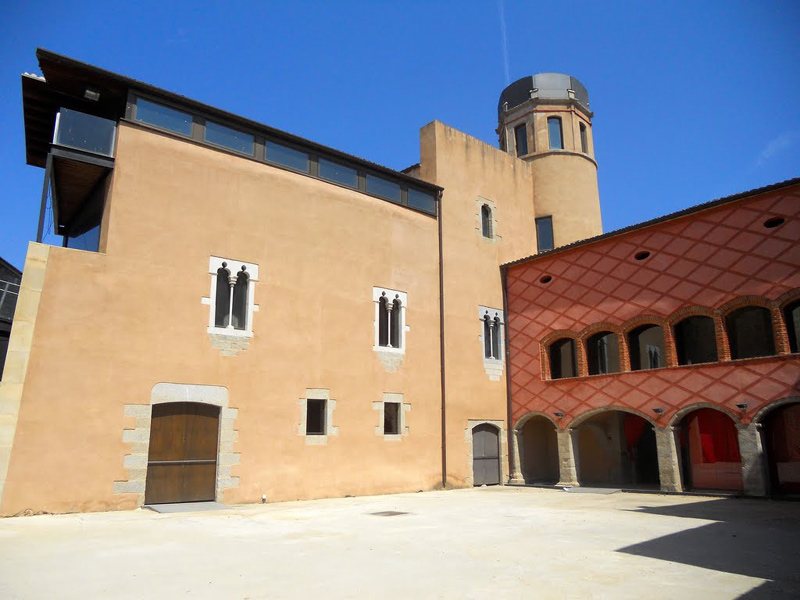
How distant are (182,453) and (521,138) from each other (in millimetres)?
17211

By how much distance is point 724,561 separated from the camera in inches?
249

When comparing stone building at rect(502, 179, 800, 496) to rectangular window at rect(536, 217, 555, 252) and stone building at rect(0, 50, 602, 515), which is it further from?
rectangular window at rect(536, 217, 555, 252)

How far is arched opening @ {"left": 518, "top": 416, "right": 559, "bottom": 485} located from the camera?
18000 mm

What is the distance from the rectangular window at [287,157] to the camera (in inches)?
553

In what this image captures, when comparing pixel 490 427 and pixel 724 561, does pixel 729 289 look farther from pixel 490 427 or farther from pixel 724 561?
pixel 724 561

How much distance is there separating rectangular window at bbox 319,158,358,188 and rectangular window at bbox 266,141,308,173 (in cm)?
49

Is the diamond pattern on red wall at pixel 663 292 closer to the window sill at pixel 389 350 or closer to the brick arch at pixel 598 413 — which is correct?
the brick arch at pixel 598 413

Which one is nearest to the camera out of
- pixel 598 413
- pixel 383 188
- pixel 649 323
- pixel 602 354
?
pixel 649 323

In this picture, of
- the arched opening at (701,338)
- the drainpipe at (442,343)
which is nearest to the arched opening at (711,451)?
the arched opening at (701,338)

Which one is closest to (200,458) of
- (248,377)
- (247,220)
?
(248,377)

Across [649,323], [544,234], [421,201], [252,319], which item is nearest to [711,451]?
[649,323]

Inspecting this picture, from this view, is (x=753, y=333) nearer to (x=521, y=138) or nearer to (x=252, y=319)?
(x=521, y=138)

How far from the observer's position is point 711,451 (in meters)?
17.2

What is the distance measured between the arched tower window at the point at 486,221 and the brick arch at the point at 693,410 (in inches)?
303
